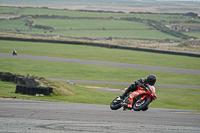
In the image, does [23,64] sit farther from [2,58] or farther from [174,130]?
[174,130]

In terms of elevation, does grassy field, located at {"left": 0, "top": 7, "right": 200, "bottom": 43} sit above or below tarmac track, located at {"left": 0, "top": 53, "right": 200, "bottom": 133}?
above

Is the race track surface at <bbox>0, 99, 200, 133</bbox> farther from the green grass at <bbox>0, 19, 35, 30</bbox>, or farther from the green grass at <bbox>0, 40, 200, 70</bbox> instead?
the green grass at <bbox>0, 19, 35, 30</bbox>

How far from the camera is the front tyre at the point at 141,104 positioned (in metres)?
10.3

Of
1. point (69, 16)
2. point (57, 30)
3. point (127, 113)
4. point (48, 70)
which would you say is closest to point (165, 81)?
point (48, 70)

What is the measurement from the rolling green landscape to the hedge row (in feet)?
1.75

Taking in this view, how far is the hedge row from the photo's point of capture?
17.6m

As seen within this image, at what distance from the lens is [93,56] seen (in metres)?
48.7

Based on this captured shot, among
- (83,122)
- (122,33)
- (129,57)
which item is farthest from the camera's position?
(122,33)

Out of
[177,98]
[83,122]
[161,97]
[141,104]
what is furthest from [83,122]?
[177,98]

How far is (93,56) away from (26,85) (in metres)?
29.6

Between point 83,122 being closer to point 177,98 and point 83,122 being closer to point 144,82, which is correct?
point 144,82

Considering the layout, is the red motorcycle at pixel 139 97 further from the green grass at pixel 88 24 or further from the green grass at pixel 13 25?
the green grass at pixel 88 24

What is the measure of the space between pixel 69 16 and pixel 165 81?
100157 mm

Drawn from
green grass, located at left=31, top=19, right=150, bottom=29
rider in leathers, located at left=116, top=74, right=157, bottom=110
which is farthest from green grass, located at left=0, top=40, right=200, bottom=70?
green grass, located at left=31, top=19, right=150, bottom=29
